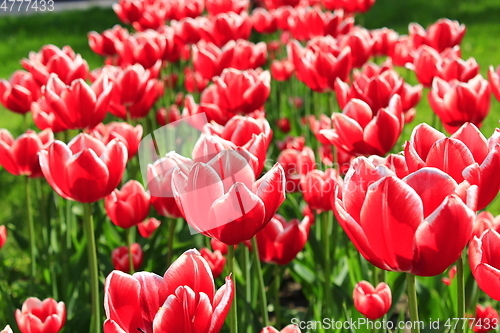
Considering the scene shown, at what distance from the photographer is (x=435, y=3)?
951 centimetres

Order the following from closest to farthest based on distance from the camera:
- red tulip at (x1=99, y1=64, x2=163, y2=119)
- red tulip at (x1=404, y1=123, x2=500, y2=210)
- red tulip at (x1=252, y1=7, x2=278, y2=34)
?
red tulip at (x1=404, y1=123, x2=500, y2=210) < red tulip at (x1=99, y1=64, x2=163, y2=119) < red tulip at (x1=252, y1=7, x2=278, y2=34)

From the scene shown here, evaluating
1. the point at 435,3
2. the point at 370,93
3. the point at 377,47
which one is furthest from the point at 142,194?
the point at 435,3

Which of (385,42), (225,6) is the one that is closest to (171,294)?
(385,42)

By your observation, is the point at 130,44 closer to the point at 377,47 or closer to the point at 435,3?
the point at 377,47

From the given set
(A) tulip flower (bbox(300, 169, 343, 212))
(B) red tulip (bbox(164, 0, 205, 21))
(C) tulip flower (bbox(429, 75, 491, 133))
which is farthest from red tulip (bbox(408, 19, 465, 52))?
(B) red tulip (bbox(164, 0, 205, 21))

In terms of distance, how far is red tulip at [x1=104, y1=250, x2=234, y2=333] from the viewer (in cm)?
104

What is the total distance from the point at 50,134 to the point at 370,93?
103 cm

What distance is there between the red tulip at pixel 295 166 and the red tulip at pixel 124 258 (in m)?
0.57

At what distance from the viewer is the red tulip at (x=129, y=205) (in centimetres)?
205

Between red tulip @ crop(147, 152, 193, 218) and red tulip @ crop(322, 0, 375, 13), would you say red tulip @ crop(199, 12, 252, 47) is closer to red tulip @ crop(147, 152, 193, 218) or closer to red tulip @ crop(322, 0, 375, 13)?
red tulip @ crop(322, 0, 375, 13)

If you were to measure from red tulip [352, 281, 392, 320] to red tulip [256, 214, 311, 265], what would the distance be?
32 cm

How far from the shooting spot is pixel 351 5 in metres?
3.98

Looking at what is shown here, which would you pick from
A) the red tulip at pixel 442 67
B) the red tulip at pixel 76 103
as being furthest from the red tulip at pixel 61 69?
the red tulip at pixel 442 67

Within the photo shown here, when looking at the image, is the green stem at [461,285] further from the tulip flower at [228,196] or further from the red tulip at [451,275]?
the red tulip at [451,275]
